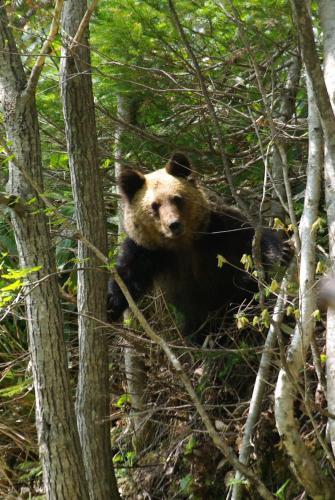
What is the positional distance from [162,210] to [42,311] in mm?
2118

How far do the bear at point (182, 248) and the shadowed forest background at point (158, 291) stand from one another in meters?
0.23

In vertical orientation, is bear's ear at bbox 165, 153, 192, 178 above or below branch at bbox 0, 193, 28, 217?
above

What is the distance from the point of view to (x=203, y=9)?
5.77 meters

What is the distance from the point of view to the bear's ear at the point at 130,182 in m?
6.56

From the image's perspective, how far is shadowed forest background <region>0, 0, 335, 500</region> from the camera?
407 centimetres

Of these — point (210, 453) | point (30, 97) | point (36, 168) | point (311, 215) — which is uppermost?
point (30, 97)

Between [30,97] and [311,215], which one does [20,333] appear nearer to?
[30,97]

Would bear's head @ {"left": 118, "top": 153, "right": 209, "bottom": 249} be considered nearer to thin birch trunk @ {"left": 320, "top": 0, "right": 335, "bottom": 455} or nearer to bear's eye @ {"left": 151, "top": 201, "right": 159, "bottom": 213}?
bear's eye @ {"left": 151, "top": 201, "right": 159, "bottom": 213}

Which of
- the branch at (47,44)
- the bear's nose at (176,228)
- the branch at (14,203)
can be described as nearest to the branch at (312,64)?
the branch at (47,44)

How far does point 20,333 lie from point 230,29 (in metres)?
4.00

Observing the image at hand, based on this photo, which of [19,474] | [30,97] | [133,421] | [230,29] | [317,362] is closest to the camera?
[317,362]

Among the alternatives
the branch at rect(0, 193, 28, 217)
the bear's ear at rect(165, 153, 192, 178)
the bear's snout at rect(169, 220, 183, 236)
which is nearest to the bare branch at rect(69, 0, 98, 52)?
the branch at rect(0, 193, 28, 217)

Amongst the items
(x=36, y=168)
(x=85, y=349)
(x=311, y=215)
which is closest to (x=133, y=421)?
(x=85, y=349)

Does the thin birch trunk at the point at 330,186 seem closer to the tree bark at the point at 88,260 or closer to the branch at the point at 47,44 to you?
the branch at the point at 47,44
